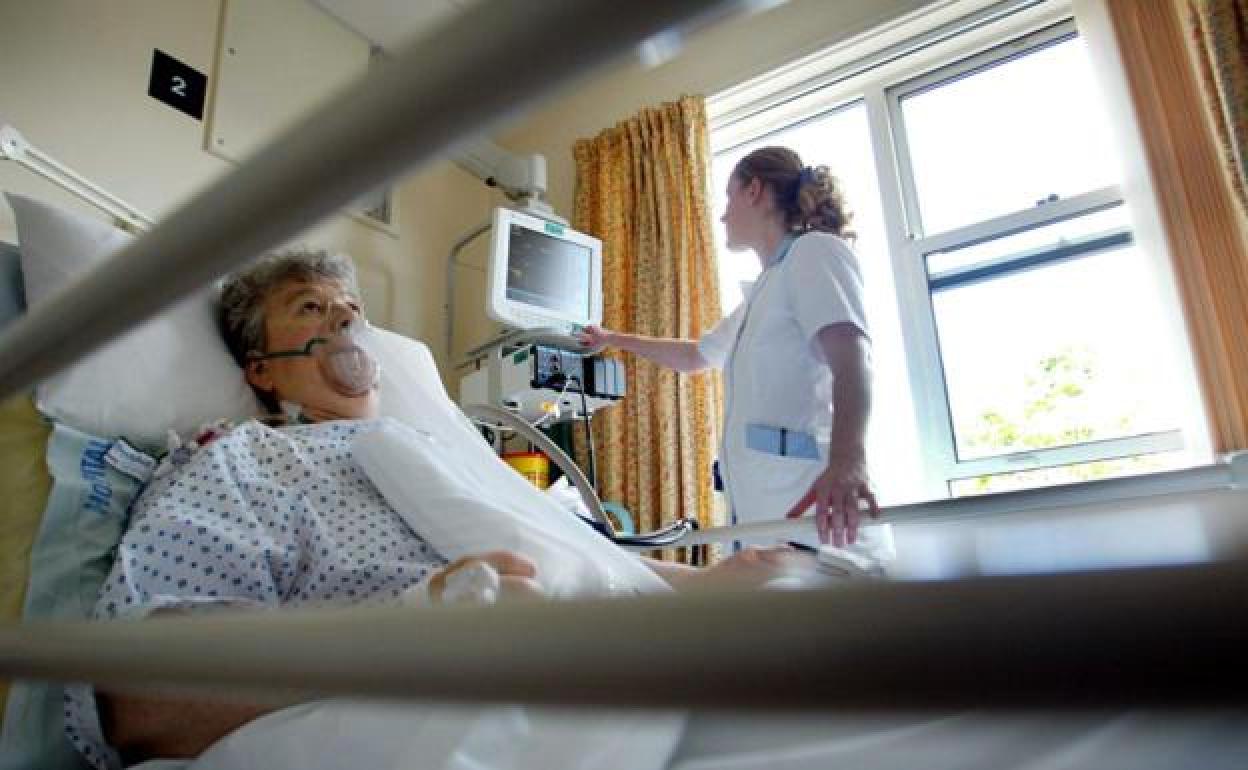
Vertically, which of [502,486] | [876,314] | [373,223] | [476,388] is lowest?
[502,486]

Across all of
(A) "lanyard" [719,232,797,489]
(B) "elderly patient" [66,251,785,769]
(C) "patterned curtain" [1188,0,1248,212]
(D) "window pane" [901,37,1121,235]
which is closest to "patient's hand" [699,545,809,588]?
(B) "elderly patient" [66,251,785,769]

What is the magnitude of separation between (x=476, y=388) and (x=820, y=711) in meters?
2.57

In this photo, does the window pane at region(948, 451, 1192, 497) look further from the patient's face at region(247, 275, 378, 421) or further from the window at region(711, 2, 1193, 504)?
the patient's face at region(247, 275, 378, 421)

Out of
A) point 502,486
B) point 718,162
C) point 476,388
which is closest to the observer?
point 502,486

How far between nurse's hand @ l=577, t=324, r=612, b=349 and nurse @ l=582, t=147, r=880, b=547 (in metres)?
0.52

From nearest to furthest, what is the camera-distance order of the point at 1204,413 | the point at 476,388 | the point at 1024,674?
1. the point at 1024,674
2. the point at 1204,413
3. the point at 476,388

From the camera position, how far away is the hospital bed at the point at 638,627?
11cm

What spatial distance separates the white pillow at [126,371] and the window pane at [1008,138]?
2.46 metres

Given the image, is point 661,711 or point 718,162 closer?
point 661,711

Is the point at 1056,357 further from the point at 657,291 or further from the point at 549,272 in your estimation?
the point at 549,272

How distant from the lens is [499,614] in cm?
17

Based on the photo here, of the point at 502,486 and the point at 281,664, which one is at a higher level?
the point at 502,486

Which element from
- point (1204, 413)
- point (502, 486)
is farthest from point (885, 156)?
point (502, 486)

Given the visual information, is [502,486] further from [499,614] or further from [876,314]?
[876,314]
